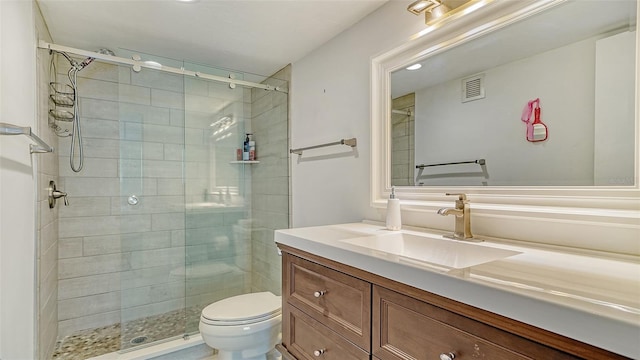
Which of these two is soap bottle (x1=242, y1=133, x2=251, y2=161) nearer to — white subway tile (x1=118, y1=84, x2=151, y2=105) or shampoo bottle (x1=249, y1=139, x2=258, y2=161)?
shampoo bottle (x1=249, y1=139, x2=258, y2=161)

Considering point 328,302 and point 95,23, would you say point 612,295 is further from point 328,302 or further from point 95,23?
point 95,23

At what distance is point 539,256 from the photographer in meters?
0.90

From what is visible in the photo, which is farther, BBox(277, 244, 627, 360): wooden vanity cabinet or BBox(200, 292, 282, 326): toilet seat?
BBox(200, 292, 282, 326): toilet seat

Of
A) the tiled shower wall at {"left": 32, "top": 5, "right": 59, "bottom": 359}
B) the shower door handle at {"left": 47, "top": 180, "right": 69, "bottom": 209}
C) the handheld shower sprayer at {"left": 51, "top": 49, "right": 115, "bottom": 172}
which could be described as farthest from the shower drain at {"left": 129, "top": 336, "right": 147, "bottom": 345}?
the handheld shower sprayer at {"left": 51, "top": 49, "right": 115, "bottom": 172}

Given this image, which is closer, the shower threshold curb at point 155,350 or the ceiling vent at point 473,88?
the ceiling vent at point 473,88

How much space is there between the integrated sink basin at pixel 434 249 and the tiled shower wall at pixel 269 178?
139 cm

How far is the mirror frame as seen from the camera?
92 cm

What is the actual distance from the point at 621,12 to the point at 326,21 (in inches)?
53.2

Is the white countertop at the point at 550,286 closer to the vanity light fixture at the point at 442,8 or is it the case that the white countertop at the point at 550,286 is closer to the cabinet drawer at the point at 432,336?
the cabinet drawer at the point at 432,336

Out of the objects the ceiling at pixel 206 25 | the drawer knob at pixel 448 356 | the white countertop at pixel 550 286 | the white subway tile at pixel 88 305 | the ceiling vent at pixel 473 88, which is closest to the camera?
the white countertop at pixel 550 286

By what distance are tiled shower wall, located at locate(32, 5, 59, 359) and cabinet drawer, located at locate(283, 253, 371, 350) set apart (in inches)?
56.9

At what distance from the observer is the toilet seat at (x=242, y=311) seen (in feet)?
5.73

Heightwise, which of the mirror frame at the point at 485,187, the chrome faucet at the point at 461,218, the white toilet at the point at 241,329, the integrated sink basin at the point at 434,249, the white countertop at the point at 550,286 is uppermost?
the mirror frame at the point at 485,187

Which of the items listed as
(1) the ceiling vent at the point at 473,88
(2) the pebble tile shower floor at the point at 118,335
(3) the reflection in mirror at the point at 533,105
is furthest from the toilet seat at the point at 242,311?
Answer: (1) the ceiling vent at the point at 473,88
